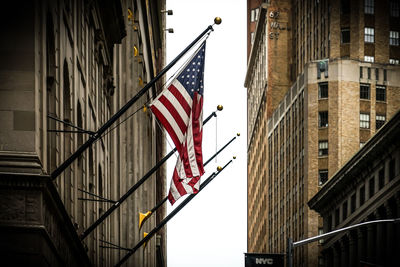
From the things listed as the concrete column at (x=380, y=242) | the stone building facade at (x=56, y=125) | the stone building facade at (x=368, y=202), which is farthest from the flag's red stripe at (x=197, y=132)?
the concrete column at (x=380, y=242)

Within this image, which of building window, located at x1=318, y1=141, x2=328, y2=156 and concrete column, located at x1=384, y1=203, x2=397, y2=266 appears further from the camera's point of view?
building window, located at x1=318, y1=141, x2=328, y2=156

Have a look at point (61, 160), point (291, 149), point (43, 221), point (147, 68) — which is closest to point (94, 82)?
point (61, 160)

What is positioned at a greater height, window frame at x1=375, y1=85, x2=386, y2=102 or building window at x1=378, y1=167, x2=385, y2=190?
window frame at x1=375, y1=85, x2=386, y2=102

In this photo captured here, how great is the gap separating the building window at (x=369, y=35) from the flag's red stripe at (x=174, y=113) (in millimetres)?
94395

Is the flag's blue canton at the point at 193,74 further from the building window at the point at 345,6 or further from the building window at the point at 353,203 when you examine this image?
the building window at the point at 345,6

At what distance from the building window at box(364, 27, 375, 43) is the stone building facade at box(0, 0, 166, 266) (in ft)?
245

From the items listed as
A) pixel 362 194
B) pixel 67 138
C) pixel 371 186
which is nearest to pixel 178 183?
pixel 67 138

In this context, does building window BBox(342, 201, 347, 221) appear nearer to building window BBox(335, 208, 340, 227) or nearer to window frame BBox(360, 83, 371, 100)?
building window BBox(335, 208, 340, 227)

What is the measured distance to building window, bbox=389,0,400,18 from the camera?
116731 millimetres

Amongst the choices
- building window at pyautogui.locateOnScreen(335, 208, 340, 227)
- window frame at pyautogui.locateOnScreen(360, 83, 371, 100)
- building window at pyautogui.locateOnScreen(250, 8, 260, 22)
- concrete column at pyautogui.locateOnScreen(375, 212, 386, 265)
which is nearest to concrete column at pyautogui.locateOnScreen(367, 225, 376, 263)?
concrete column at pyautogui.locateOnScreen(375, 212, 386, 265)

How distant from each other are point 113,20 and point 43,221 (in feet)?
59.5

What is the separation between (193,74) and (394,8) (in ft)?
322

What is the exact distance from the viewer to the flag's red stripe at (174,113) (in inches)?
883

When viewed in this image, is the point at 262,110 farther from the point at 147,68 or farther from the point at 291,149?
the point at 147,68
